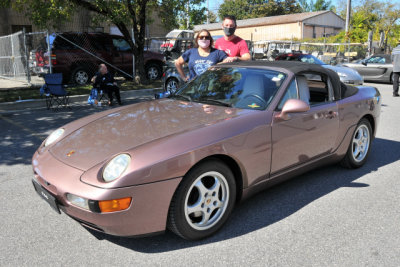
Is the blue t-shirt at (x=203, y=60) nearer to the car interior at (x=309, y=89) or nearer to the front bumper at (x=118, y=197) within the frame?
the car interior at (x=309, y=89)

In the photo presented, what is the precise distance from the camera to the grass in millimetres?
10125

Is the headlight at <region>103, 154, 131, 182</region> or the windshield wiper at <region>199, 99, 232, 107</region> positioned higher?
the windshield wiper at <region>199, 99, 232, 107</region>

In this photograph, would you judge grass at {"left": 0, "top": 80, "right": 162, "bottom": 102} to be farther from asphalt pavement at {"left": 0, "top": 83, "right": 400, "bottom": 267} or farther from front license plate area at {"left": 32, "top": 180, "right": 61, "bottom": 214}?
front license plate area at {"left": 32, "top": 180, "right": 61, "bottom": 214}

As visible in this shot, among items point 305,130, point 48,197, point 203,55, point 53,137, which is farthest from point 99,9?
point 48,197

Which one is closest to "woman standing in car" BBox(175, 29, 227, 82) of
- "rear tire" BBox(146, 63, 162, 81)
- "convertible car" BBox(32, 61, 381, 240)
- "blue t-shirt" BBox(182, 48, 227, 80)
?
"blue t-shirt" BBox(182, 48, 227, 80)

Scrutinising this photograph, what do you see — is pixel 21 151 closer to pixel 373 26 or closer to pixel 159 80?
pixel 159 80

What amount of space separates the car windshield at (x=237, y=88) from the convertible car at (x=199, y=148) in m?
0.01

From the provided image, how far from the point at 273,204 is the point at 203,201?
1049mm

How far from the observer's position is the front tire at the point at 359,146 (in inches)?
175

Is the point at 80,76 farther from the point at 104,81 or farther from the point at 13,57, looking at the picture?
the point at 104,81

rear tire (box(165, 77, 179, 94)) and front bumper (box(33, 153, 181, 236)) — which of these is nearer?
front bumper (box(33, 153, 181, 236))

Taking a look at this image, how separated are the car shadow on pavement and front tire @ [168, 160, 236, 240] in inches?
5.0

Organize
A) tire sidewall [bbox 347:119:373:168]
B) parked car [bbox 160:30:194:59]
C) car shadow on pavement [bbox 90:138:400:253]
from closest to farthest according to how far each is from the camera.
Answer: car shadow on pavement [bbox 90:138:400:253], tire sidewall [bbox 347:119:373:168], parked car [bbox 160:30:194:59]

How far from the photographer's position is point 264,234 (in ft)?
9.95
